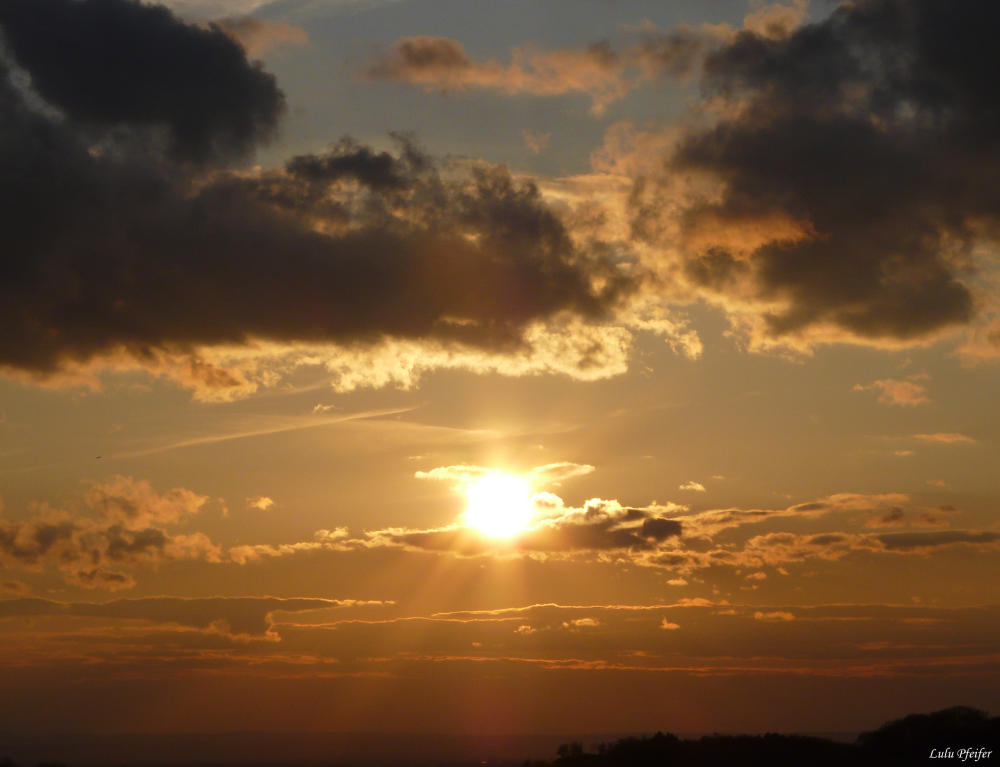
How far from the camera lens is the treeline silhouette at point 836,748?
10931 cm

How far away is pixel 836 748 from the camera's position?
114 meters

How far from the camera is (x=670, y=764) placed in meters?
114

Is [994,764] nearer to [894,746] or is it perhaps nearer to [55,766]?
[894,746]

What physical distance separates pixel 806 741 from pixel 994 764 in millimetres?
18718

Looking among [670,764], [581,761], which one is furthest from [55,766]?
[670,764]

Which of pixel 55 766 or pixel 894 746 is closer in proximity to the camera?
pixel 894 746

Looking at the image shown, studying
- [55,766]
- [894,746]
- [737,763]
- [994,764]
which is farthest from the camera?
[55,766]

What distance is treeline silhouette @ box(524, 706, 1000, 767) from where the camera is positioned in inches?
4304

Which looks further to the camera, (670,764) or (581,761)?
(581,761)

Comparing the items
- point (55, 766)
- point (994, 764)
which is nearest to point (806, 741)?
point (994, 764)

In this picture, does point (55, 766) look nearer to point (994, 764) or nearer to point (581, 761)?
point (581, 761)

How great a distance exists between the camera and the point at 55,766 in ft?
433

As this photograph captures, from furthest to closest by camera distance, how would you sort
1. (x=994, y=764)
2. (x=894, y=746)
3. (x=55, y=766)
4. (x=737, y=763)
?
(x=55, y=766), (x=894, y=746), (x=737, y=763), (x=994, y=764)

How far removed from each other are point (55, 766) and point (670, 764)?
243 feet
